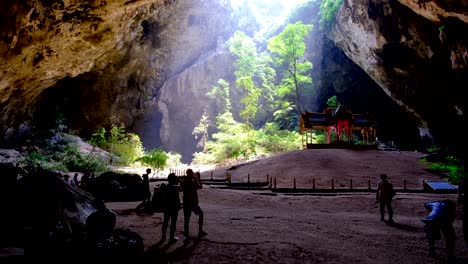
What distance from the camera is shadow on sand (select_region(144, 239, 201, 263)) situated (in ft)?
16.9

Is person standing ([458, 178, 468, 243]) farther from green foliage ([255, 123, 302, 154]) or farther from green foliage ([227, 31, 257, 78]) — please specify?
green foliage ([227, 31, 257, 78])

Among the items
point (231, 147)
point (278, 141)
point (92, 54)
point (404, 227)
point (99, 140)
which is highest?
point (92, 54)

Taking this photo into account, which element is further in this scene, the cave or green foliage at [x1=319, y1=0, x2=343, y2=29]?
green foliage at [x1=319, y1=0, x2=343, y2=29]

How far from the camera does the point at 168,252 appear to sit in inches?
217

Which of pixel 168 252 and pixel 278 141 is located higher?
pixel 278 141

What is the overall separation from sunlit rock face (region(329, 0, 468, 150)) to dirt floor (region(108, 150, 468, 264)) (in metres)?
8.07

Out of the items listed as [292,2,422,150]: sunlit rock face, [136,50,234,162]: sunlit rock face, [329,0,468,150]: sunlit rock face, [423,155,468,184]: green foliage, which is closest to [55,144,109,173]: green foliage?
[136,50,234,162]: sunlit rock face

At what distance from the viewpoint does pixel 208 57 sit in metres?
41.2

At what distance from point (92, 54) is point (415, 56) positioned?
22362 millimetres

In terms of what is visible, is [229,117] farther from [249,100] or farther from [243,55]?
[243,55]

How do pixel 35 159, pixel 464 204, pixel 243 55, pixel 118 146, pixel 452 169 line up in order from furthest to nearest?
pixel 243 55 < pixel 118 146 < pixel 35 159 < pixel 452 169 < pixel 464 204

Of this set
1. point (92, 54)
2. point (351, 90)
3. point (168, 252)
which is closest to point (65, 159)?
point (92, 54)

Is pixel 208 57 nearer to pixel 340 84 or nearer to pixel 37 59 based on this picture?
pixel 340 84

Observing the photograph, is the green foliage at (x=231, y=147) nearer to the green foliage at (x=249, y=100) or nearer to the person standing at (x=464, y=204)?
the green foliage at (x=249, y=100)
